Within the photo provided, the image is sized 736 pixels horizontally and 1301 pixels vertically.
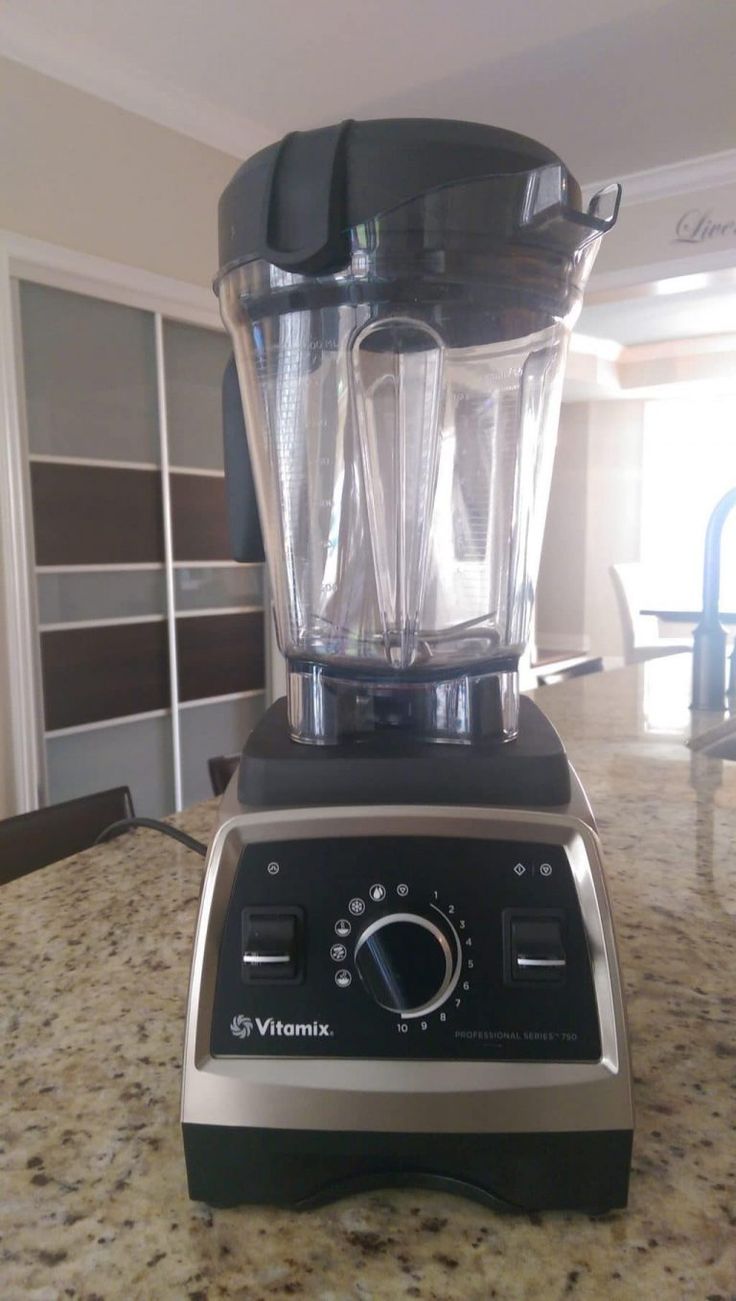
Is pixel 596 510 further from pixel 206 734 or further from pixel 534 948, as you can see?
pixel 534 948

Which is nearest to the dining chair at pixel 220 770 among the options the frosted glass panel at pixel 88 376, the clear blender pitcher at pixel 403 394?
the clear blender pitcher at pixel 403 394

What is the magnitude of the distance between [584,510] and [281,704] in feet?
21.8

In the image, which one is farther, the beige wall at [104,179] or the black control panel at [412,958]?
the beige wall at [104,179]

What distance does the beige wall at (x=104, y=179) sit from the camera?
2293mm

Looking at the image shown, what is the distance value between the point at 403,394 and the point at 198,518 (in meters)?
2.51

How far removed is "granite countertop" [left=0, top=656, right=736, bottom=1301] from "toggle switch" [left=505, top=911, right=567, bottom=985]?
0.10 meters

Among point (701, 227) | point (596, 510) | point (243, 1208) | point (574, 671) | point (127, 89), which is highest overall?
point (127, 89)

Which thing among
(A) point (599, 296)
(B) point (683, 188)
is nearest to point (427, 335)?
Result: (B) point (683, 188)

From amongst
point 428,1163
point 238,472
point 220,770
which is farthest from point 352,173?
point 220,770

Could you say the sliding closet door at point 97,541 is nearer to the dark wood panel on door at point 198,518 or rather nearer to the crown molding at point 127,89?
the dark wood panel on door at point 198,518

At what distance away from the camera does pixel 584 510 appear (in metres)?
6.82

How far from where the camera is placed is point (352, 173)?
0.40 meters

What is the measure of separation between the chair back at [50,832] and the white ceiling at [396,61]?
82.0 inches

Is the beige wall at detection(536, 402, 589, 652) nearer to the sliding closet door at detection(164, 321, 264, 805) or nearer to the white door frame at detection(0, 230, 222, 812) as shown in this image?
the sliding closet door at detection(164, 321, 264, 805)
